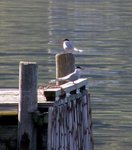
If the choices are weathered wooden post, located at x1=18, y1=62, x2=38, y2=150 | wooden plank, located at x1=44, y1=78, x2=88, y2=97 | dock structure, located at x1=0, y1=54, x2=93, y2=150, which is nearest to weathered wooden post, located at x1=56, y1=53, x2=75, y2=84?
wooden plank, located at x1=44, y1=78, x2=88, y2=97

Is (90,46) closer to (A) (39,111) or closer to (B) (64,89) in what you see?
(B) (64,89)

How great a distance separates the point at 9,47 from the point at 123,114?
1411 centimetres

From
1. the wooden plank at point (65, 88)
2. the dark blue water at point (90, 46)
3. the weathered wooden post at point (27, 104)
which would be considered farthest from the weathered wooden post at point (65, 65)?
the dark blue water at point (90, 46)

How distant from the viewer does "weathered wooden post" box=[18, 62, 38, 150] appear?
472 inches

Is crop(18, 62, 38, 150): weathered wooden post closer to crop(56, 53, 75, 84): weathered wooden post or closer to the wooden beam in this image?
the wooden beam

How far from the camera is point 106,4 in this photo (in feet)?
202

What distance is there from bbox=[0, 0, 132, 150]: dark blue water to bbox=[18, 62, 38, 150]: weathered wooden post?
8683 millimetres

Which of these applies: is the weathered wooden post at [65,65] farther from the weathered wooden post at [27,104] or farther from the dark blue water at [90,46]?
the dark blue water at [90,46]

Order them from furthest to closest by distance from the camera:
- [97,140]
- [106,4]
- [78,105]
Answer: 1. [106,4]
2. [97,140]
3. [78,105]

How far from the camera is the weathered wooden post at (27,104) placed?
39.3 ft

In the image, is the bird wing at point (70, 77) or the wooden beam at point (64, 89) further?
the bird wing at point (70, 77)

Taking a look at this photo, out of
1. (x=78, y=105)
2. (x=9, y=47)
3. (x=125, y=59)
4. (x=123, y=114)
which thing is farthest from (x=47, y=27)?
(x=78, y=105)

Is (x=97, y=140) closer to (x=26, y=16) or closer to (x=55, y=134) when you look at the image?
(x=55, y=134)

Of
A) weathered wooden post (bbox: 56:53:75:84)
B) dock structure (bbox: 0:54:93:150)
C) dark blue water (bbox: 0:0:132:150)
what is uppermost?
weathered wooden post (bbox: 56:53:75:84)
